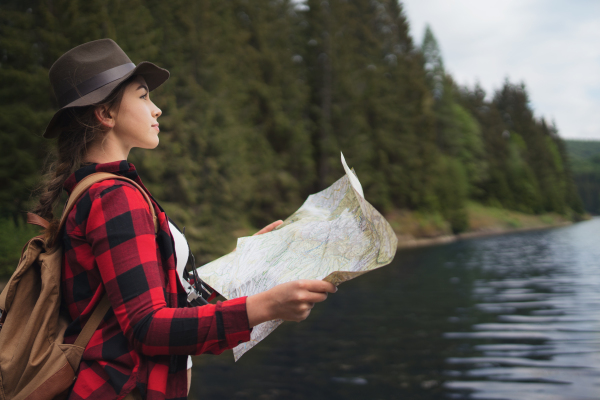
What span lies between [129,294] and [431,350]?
560 centimetres

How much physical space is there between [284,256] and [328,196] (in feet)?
0.95

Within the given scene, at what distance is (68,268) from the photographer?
111 centimetres

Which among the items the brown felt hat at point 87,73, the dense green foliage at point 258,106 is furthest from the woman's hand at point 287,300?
the dense green foliage at point 258,106

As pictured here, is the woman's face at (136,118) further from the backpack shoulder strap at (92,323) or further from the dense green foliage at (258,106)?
the dense green foliage at (258,106)

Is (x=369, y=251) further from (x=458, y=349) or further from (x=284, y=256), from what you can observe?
(x=458, y=349)

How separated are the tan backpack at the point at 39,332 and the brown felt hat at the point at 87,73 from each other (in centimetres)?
26

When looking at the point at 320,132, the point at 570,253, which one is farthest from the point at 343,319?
the point at 320,132

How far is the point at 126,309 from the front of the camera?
1.03 metres

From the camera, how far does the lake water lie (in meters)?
4.70

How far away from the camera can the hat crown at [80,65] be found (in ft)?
4.09

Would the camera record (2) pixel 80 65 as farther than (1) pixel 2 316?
Yes

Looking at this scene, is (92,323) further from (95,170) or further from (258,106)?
(258,106)

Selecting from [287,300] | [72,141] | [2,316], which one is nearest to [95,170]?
[72,141]

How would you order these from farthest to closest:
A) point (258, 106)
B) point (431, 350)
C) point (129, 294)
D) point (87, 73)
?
point (258, 106) < point (431, 350) < point (87, 73) < point (129, 294)
